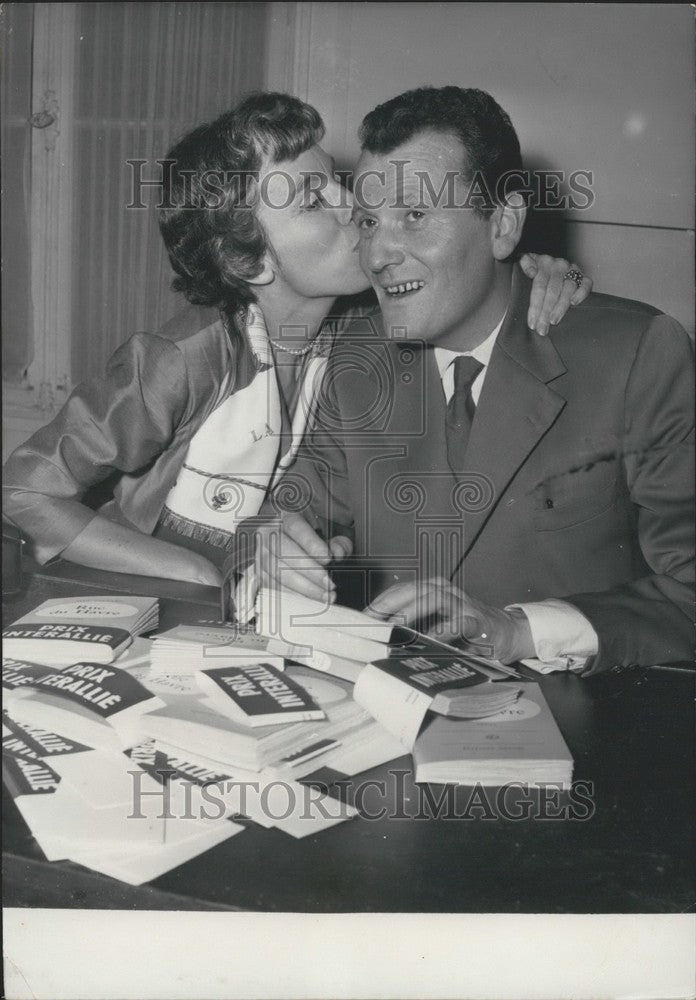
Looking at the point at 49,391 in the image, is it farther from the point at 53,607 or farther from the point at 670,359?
the point at 670,359

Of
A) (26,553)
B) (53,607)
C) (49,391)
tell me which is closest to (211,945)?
(53,607)

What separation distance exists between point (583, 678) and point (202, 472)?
0.68m

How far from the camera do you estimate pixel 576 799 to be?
1.32 m

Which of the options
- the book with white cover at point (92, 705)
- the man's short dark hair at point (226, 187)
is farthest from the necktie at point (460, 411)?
the book with white cover at point (92, 705)

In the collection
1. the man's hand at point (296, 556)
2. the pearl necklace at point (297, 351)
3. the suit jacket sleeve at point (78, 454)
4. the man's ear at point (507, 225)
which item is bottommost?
the man's hand at point (296, 556)

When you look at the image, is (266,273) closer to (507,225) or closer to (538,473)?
(507,225)

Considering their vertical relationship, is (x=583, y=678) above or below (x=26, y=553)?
below

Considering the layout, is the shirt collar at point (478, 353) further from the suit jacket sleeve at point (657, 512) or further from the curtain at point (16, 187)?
the curtain at point (16, 187)

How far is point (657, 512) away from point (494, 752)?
18.4 inches

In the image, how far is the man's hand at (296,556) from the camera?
1.47m

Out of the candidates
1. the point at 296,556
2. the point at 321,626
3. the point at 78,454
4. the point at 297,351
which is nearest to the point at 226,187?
the point at 297,351

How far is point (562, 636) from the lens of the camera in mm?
1447

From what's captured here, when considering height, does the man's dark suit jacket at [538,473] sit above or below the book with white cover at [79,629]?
above

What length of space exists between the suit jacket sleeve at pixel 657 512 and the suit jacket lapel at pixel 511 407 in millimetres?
133
